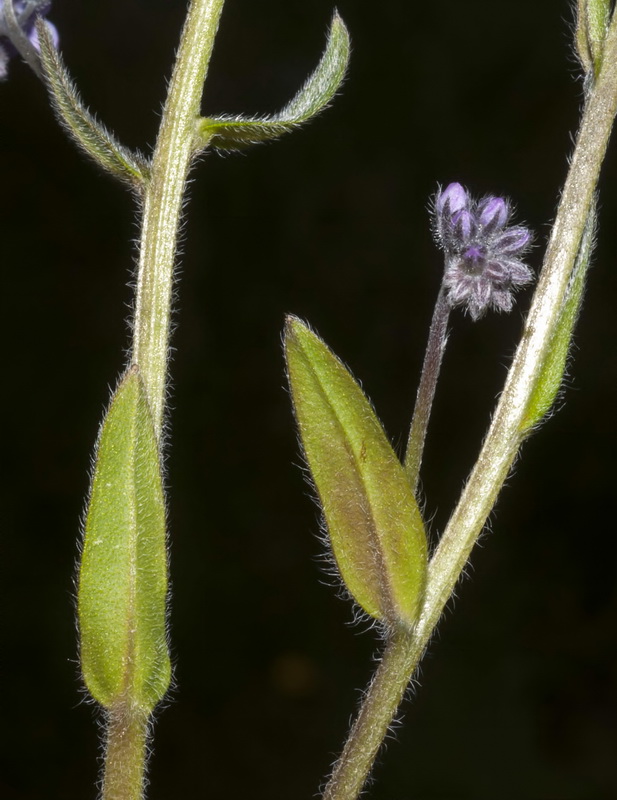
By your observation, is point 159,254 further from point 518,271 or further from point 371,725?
point 371,725

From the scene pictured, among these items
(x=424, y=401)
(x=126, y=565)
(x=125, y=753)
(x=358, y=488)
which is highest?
(x=424, y=401)

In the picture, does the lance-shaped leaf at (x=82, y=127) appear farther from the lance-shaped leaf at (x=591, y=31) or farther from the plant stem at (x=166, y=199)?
the lance-shaped leaf at (x=591, y=31)

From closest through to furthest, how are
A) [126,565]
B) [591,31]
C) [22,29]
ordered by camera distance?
[126,565]
[591,31]
[22,29]

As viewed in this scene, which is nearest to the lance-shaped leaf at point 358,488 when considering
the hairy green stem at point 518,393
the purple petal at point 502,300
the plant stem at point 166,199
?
the hairy green stem at point 518,393

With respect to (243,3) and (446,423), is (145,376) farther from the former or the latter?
(243,3)

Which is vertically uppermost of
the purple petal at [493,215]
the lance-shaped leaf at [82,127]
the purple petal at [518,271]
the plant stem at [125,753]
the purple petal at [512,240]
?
the lance-shaped leaf at [82,127]

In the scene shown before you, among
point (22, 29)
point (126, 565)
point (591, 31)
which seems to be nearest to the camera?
point (126, 565)

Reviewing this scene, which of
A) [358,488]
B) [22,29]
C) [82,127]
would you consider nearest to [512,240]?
[358,488]
